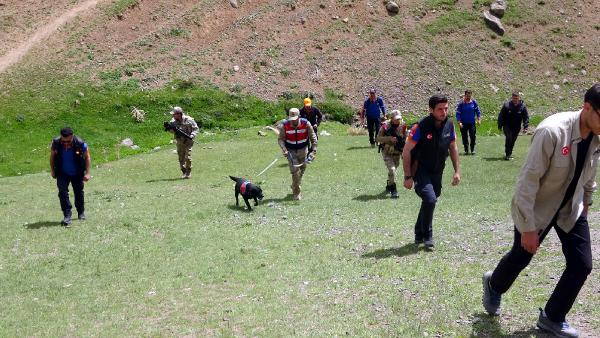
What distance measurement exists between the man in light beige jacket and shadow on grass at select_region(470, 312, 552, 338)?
0.11 meters

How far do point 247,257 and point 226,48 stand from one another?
112 feet

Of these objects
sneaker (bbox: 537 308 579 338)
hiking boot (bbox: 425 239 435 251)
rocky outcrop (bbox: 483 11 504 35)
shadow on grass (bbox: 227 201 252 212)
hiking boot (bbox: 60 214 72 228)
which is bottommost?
shadow on grass (bbox: 227 201 252 212)

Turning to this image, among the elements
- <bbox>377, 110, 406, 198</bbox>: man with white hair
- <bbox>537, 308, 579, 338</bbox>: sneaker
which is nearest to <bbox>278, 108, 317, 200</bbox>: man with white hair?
<bbox>377, 110, 406, 198</bbox>: man with white hair

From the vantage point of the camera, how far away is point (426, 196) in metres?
9.64

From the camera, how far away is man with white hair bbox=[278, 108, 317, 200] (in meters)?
15.9

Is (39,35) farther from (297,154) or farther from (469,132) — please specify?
(297,154)

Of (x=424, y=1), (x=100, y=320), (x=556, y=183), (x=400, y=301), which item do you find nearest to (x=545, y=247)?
(x=400, y=301)

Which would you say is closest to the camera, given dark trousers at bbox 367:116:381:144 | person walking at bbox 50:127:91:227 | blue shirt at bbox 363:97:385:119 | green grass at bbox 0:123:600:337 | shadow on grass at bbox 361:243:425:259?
green grass at bbox 0:123:600:337

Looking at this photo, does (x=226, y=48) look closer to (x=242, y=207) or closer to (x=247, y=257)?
(x=242, y=207)

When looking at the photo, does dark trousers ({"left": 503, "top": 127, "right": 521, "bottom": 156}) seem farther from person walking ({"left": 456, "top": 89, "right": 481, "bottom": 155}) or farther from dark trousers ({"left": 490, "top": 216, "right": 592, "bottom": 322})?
dark trousers ({"left": 490, "top": 216, "right": 592, "bottom": 322})

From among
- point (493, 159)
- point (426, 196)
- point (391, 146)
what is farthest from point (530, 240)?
point (493, 159)

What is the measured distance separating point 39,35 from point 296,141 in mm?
33644

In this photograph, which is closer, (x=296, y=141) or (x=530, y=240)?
(x=530, y=240)

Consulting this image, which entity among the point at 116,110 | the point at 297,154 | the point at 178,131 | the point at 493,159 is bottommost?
the point at 493,159
